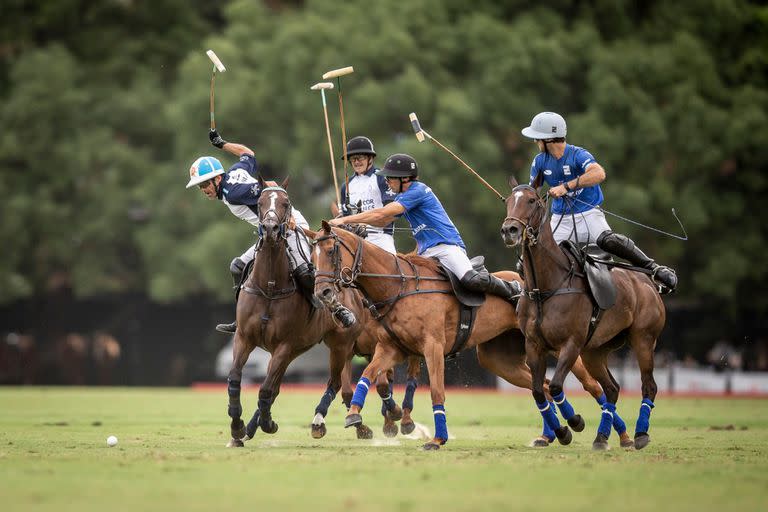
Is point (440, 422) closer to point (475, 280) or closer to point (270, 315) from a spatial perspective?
point (475, 280)

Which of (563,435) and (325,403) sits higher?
(325,403)

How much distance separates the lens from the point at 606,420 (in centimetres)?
1306

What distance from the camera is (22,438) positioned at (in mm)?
13961

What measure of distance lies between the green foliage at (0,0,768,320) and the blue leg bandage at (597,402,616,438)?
18.1m

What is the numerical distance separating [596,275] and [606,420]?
4.63 feet

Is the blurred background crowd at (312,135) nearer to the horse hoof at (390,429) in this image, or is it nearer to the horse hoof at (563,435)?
the horse hoof at (390,429)

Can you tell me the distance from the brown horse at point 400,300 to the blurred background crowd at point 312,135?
1712 cm

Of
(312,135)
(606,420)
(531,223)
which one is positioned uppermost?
(312,135)

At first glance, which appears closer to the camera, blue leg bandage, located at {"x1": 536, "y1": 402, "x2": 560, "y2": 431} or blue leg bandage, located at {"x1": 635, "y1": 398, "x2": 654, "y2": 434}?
blue leg bandage, located at {"x1": 536, "y1": 402, "x2": 560, "y2": 431}

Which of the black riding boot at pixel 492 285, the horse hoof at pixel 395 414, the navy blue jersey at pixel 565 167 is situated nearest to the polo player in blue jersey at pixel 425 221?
the black riding boot at pixel 492 285

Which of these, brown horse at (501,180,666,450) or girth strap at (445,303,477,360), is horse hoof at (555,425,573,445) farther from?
girth strap at (445,303,477,360)

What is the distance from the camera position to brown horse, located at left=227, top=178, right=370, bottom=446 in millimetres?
12742

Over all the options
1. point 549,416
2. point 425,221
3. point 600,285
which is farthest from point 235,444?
point 600,285

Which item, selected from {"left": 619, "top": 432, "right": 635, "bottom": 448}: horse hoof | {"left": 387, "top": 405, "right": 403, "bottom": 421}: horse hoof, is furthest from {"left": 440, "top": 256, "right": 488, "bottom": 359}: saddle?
{"left": 619, "top": 432, "right": 635, "bottom": 448}: horse hoof
